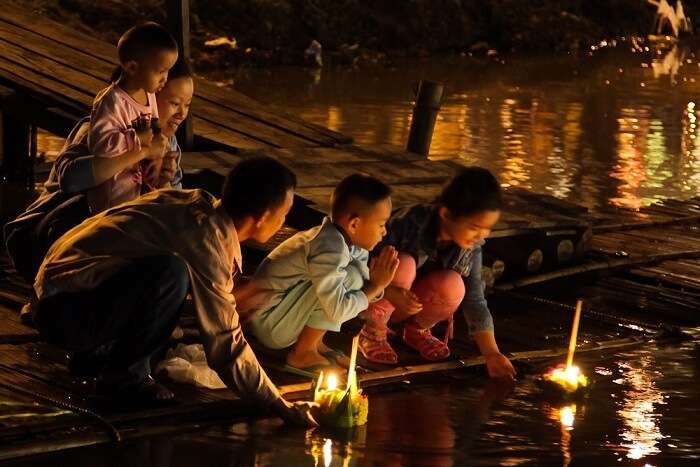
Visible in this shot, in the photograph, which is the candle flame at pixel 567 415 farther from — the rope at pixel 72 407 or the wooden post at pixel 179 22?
the wooden post at pixel 179 22

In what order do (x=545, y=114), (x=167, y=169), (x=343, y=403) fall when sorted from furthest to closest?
(x=545, y=114) < (x=167, y=169) < (x=343, y=403)

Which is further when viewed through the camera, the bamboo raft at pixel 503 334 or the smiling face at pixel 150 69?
the smiling face at pixel 150 69

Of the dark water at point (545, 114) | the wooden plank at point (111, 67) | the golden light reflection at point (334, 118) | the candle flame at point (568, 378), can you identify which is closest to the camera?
the candle flame at point (568, 378)

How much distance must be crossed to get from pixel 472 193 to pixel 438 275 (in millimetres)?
465

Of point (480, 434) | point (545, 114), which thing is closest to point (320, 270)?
point (480, 434)

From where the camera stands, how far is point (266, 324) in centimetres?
583

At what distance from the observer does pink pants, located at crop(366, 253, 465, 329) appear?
6.17m

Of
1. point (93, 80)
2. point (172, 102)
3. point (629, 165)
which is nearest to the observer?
point (172, 102)

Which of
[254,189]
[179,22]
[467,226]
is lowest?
[467,226]

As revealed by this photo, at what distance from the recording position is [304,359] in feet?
19.2

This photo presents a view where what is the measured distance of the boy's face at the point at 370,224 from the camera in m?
5.71

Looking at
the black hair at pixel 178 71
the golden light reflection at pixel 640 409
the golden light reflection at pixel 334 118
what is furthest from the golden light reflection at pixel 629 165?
the black hair at pixel 178 71

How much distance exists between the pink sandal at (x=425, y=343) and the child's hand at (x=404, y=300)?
0.27 m

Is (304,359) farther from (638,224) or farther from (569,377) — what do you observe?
(638,224)
